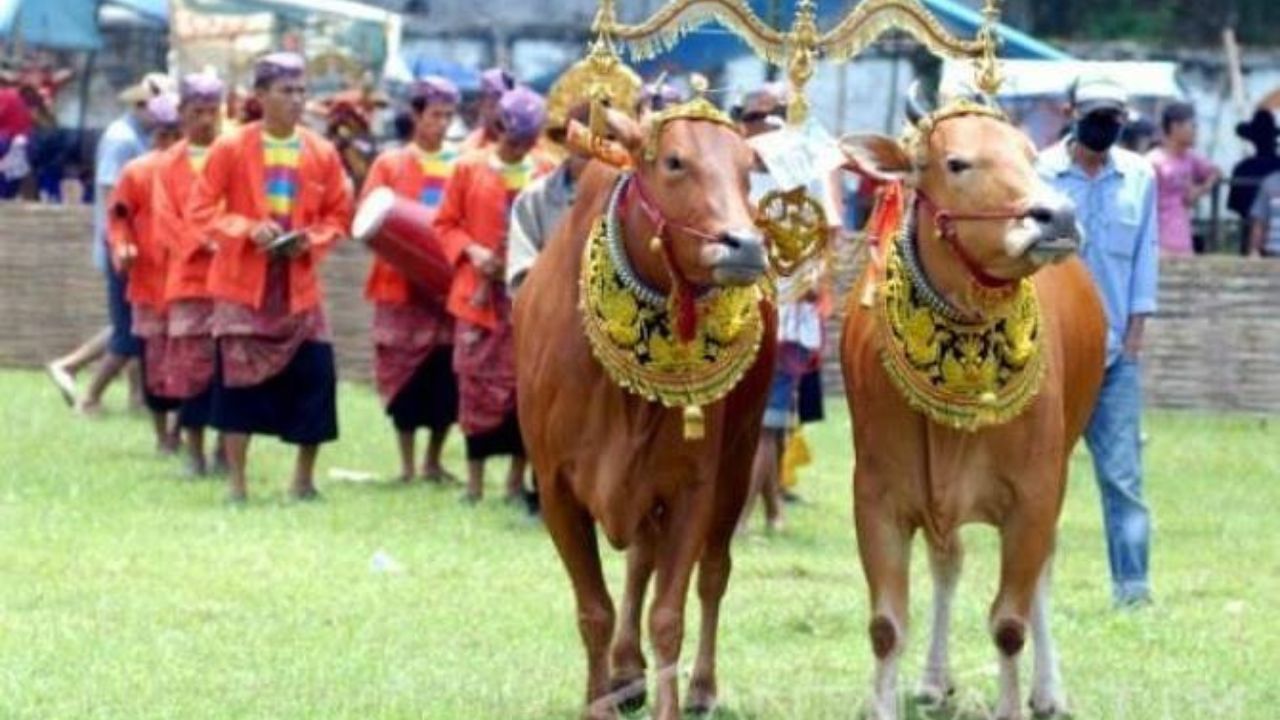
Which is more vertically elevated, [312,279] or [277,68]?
Result: [277,68]

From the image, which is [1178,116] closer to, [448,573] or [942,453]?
[448,573]

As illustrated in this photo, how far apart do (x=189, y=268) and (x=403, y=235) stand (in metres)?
1.05

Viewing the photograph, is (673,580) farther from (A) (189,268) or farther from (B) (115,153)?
(B) (115,153)

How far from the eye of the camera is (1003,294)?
9555mm

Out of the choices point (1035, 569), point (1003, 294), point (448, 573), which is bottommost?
point (448, 573)

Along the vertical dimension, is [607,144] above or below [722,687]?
above

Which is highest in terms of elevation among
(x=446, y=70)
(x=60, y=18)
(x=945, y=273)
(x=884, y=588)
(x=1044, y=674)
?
(x=945, y=273)

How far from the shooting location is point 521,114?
50.2ft

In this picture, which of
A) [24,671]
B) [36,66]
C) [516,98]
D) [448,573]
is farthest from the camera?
[36,66]

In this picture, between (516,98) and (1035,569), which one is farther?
(516,98)

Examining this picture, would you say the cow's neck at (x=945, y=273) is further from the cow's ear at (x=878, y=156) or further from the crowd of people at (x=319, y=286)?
the crowd of people at (x=319, y=286)

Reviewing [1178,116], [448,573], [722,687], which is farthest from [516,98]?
[1178,116]

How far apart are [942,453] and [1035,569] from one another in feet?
1.39

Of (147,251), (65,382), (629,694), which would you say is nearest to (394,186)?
(147,251)
